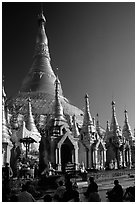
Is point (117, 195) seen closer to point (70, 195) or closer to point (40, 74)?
point (70, 195)

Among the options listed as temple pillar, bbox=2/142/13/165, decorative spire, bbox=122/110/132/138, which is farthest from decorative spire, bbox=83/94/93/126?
temple pillar, bbox=2/142/13/165

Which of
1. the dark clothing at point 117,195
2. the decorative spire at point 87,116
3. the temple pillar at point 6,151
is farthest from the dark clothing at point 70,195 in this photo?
the decorative spire at point 87,116

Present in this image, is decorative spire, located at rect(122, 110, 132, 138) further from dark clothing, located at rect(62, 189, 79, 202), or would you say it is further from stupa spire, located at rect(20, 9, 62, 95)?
dark clothing, located at rect(62, 189, 79, 202)

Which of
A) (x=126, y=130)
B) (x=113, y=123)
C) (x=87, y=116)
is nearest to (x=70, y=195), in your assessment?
(x=87, y=116)

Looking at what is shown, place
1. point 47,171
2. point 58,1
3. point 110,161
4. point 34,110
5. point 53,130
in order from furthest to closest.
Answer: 1. point 34,110
2. point 110,161
3. point 53,130
4. point 47,171
5. point 58,1

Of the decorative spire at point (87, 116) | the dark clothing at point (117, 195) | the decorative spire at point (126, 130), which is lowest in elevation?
the dark clothing at point (117, 195)

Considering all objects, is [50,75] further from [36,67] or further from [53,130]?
[53,130]

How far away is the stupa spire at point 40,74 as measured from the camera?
110 ft

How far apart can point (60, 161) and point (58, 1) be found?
936 cm

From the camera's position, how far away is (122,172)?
520 inches

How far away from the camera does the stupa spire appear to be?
110 ft

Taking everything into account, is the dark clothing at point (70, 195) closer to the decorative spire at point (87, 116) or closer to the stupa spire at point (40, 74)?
the decorative spire at point (87, 116)

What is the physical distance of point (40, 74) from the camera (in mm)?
33656

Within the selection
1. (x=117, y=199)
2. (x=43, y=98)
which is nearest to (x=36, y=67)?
(x=43, y=98)
